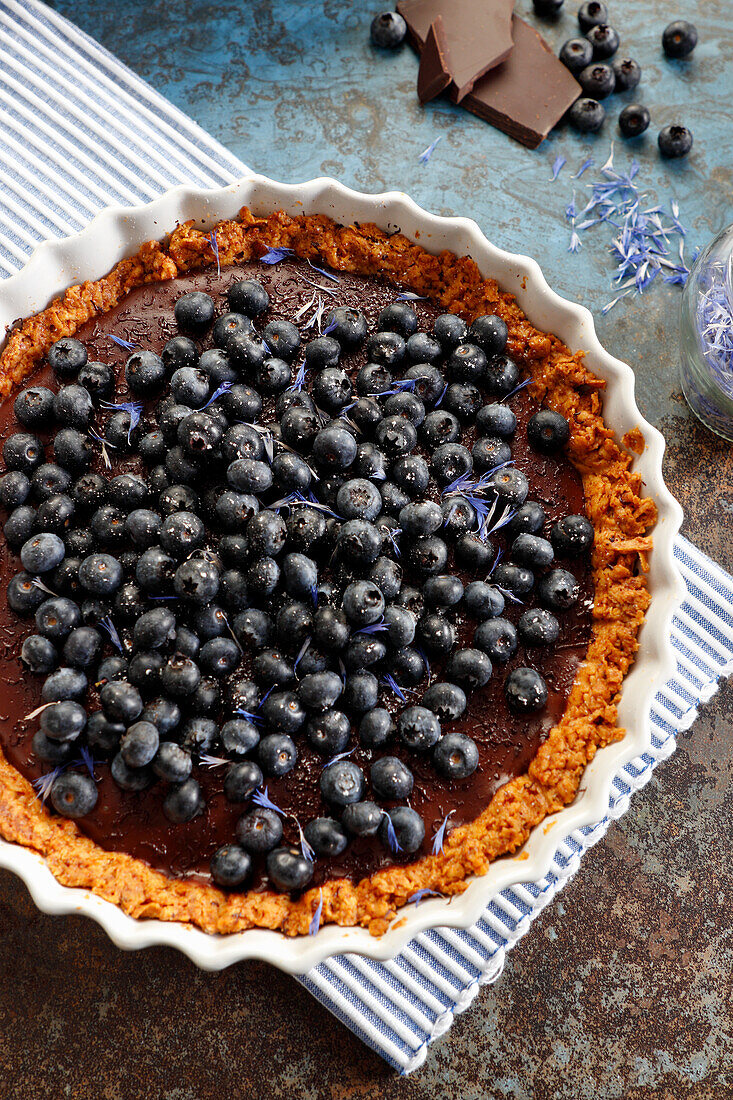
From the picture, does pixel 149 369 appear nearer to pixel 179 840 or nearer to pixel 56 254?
pixel 56 254

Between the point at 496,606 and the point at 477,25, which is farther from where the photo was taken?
the point at 477,25

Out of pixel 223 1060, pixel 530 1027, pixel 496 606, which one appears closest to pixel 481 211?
pixel 496 606

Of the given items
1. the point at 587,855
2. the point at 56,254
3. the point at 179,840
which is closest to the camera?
the point at 179,840

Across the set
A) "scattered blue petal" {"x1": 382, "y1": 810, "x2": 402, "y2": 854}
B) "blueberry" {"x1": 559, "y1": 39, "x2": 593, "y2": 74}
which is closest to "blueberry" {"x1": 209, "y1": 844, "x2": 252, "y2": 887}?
"scattered blue petal" {"x1": 382, "y1": 810, "x2": 402, "y2": 854}

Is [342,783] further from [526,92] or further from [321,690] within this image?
[526,92]

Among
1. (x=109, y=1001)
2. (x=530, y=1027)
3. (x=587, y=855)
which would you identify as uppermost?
(x=587, y=855)

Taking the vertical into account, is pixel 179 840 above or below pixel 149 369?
below

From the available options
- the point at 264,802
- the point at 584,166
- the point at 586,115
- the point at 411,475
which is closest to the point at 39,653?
the point at 264,802
